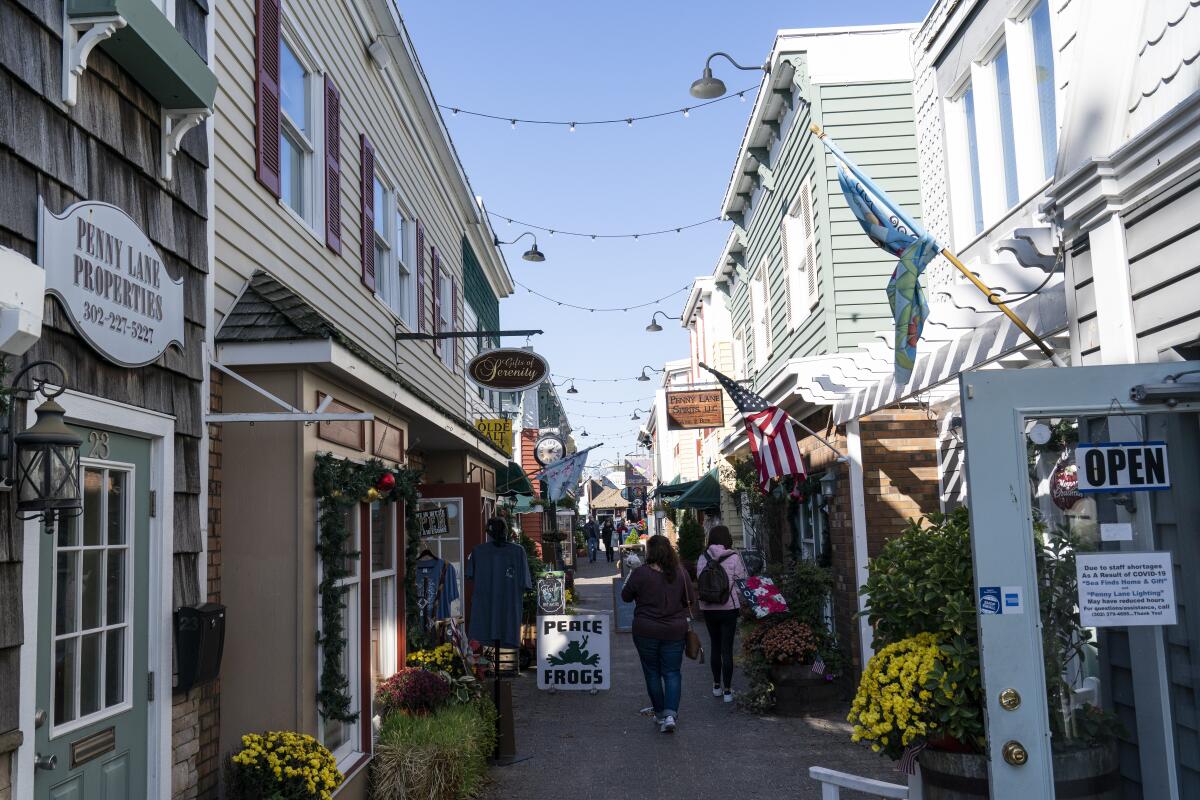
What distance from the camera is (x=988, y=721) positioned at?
3.99m

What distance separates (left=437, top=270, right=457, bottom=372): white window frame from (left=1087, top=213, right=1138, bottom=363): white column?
926 centimetres

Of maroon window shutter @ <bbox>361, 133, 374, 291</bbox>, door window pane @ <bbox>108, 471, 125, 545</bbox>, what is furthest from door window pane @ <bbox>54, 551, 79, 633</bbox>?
maroon window shutter @ <bbox>361, 133, 374, 291</bbox>

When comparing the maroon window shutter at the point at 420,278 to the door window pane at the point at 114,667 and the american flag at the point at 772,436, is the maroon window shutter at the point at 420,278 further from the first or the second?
the door window pane at the point at 114,667

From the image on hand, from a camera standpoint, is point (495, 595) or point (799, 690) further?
point (799, 690)

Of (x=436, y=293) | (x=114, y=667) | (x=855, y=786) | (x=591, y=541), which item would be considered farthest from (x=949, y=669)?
(x=591, y=541)

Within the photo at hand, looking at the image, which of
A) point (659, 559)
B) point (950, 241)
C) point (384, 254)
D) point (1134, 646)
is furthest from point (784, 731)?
point (384, 254)

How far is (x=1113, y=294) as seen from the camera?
4840 mm

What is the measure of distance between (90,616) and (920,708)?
3.61 meters

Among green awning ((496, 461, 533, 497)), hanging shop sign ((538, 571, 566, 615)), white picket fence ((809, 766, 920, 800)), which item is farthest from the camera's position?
green awning ((496, 461, 533, 497))

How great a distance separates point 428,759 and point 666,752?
7.82 ft

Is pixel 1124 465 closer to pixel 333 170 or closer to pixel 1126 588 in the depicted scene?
pixel 1126 588

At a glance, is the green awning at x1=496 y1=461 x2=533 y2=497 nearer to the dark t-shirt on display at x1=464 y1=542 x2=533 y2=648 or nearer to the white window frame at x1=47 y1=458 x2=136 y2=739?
the dark t-shirt on display at x1=464 y1=542 x2=533 y2=648

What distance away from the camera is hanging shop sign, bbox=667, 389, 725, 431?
18.8m

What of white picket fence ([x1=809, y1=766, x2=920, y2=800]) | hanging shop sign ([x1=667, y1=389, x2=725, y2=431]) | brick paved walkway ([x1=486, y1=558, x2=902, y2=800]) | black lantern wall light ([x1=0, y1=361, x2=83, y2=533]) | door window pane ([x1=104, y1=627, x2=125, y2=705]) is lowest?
brick paved walkway ([x1=486, y1=558, x2=902, y2=800])
